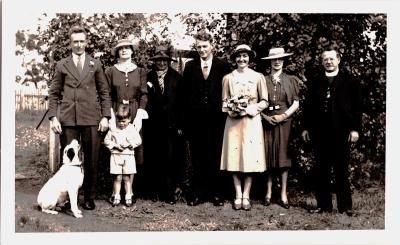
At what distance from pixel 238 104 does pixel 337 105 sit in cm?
122

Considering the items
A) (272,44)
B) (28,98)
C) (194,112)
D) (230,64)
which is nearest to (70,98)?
(28,98)

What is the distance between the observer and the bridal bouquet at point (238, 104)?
8555 mm

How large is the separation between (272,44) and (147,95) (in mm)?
1827

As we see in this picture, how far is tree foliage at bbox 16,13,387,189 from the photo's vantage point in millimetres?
9008

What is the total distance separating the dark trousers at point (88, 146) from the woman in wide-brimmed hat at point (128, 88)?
274mm

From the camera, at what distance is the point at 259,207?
8891 mm

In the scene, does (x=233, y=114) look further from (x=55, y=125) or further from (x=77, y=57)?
(x=55, y=125)

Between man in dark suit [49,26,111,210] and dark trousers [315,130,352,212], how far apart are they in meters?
2.71

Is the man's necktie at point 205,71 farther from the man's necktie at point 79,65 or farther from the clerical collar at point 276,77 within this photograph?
the man's necktie at point 79,65

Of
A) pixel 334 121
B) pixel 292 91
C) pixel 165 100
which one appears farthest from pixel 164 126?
pixel 334 121

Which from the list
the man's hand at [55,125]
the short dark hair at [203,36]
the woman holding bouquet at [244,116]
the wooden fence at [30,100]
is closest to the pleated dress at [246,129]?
the woman holding bouquet at [244,116]

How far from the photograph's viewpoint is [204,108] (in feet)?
28.6
